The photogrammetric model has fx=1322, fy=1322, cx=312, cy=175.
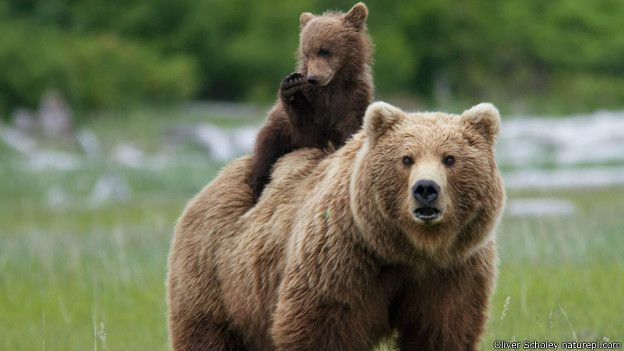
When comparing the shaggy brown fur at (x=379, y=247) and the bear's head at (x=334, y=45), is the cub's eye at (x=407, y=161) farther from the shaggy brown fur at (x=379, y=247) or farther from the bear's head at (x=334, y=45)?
the bear's head at (x=334, y=45)

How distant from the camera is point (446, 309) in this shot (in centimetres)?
607

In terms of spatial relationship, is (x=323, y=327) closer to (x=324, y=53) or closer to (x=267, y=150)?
(x=267, y=150)

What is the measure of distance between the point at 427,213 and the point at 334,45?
231 cm

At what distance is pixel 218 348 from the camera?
23.0 ft

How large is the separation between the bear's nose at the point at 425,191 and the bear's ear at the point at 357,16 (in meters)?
2.60

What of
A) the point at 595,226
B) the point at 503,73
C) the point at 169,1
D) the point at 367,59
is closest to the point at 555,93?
the point at 503,73

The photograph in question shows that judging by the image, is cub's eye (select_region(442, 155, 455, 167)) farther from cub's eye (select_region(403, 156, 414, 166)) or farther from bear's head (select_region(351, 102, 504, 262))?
cub's eye (select_region(403, 156, 414, 166))

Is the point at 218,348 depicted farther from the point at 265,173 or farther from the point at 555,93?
the point at 555,93

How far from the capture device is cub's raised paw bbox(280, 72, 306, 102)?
7086 mm

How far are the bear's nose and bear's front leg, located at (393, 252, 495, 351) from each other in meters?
0.57

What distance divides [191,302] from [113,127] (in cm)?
2843

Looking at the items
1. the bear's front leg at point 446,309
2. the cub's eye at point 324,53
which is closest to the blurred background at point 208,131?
the bear's front leg at point 446,309

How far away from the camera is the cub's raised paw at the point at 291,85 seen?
7.09 metres

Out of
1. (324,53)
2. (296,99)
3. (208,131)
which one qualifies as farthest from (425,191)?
(208,131)
